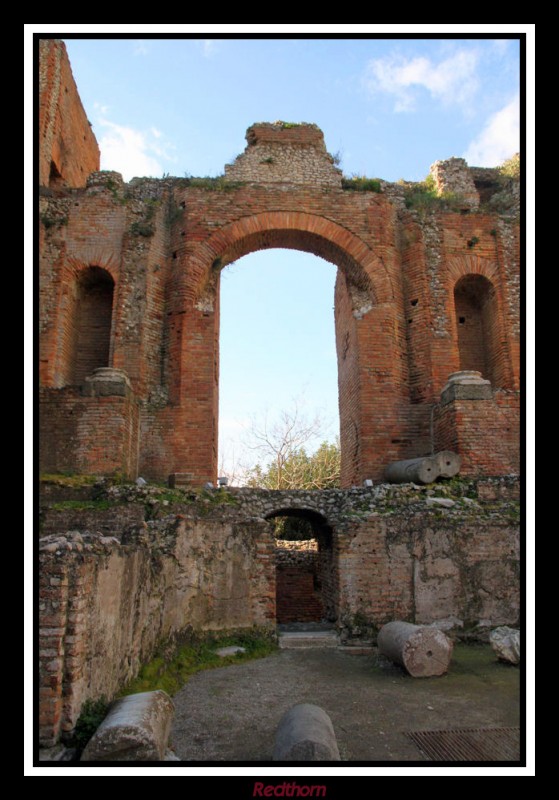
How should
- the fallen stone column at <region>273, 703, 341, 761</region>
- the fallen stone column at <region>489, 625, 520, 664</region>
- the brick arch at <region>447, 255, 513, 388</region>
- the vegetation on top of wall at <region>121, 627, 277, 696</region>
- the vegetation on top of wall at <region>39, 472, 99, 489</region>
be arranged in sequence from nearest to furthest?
the fallen stone column at <region>273, 703, 341, 761</region>, the vegetation on top of wall at <region>121, 627, 277, 696</region>, the fallen stone column at <region>489, 625, 520, 664</region>, the vegetation on top of wall at <region>39, 472, 99, 489</region>, the brick arch at <region>447, 255, 513, 388</region>

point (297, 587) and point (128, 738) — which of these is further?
point (297, 587)

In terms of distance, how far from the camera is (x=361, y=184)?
40.7ft

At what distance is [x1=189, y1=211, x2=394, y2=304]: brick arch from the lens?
11.6m

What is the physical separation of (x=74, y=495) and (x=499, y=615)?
21.2 feet

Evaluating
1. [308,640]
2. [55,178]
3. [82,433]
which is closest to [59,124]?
[55,178]

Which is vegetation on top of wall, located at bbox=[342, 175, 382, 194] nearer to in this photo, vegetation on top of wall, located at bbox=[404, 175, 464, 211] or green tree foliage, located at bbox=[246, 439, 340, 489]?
vegetation on top of wall, located at bbox=[404, 175, 464, 211]

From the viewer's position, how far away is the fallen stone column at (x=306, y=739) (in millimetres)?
3367

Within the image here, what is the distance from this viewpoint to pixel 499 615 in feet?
25.7

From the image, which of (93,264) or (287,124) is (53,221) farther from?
(287,124)

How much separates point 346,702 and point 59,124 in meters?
14.0

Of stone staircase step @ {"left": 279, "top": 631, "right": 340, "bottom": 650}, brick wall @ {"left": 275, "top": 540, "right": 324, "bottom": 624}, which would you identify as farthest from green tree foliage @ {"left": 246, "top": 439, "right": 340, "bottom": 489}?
stone staircase step @ {"left": 279, "top": 631, "right": 340, "bottom": 650}

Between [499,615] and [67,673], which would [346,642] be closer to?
[499,615]

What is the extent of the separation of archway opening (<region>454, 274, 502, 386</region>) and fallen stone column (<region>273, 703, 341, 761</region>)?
9.74 meters
